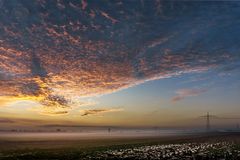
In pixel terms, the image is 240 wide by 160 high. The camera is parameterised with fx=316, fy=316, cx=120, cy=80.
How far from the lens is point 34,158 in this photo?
1853 inches

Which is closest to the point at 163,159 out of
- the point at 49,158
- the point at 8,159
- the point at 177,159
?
the point at 177,159

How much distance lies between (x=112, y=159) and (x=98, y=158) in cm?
226

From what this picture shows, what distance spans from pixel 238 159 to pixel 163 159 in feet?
31.6

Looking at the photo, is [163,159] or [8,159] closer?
[163,159]

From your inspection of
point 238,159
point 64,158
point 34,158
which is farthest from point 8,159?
point 238,159

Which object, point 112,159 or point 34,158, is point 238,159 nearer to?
point 112,159

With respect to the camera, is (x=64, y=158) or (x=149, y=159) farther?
(x=64, y=158)

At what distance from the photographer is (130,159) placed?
43.2 meters

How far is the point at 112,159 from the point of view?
43312mm

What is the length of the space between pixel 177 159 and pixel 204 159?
3591 mm

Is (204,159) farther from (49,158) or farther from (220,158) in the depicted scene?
(49,158)

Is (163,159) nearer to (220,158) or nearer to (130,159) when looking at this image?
(130,159)

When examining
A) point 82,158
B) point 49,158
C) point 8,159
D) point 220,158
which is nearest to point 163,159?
point 220,158

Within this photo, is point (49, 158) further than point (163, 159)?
Yes
